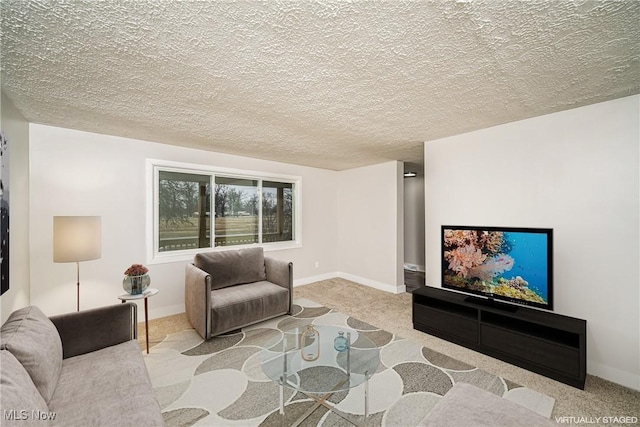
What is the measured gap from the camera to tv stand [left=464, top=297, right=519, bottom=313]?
8.40 ft

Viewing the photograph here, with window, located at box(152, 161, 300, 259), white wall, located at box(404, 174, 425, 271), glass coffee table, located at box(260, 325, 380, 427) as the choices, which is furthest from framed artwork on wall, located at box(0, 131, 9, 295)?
white wall, located at box(404, 174, 425, 271)

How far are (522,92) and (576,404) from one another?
236 cm

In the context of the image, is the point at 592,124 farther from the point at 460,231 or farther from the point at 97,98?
the point at 97,98

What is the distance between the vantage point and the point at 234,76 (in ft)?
6.00

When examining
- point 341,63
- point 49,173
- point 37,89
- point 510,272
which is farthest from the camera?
point 49,173

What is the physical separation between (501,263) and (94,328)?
3528 millimetres

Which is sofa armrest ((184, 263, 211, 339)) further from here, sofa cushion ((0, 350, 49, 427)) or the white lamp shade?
sofa cushion ((0, 350, 49, 427))

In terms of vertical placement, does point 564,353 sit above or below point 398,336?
Result: above

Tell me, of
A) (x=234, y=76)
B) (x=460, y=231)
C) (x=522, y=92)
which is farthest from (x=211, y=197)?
(x=522, y=92)

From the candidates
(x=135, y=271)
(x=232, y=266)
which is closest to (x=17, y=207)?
(x=135, y=271)

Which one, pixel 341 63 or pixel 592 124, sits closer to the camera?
pixel 341 63

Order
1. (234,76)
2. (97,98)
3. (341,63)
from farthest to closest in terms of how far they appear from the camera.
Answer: (97,98) → (234,76) → (341,63)

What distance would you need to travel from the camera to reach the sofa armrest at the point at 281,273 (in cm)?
354

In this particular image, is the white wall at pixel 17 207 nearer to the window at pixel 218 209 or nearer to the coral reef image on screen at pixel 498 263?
the window at pixel 218 209
